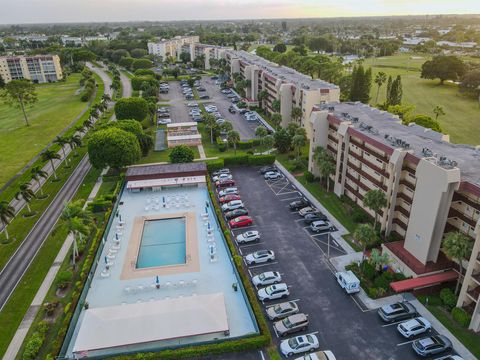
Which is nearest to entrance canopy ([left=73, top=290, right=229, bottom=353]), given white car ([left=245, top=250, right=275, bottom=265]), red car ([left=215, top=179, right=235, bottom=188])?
white car ([left=245, top=250, right=275, bottom=265])

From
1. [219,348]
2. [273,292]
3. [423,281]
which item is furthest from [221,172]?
[219,348]

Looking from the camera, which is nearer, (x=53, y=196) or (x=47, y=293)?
(x=47, y=293)

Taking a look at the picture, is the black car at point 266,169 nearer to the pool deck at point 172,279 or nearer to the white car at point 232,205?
the white car at point 232,205

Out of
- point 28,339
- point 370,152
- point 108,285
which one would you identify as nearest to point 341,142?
point 370,152

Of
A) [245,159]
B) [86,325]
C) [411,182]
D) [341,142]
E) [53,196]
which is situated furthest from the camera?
[245,159]

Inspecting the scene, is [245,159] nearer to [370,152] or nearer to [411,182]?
[370,152]

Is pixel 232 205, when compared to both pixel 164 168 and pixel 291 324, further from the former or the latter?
pixel 291 324
